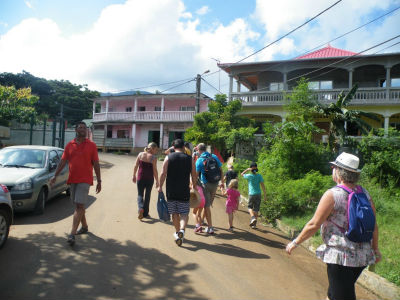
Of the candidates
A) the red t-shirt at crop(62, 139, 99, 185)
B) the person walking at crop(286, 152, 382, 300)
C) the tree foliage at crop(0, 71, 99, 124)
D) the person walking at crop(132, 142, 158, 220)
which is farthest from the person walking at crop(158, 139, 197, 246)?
the tree foliage at crop(0, 71, 99, 124)

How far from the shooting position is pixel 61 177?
7.60 meters

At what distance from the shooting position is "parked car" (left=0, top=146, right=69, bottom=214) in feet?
19.2

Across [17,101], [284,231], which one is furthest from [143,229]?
[17,101]

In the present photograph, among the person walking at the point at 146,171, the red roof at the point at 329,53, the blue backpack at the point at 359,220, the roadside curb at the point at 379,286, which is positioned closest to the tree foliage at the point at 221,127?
the red roof at the point at 329,53

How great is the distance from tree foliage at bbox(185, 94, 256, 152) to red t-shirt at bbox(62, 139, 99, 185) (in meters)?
9.71

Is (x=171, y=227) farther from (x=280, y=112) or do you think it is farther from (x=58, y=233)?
(x=280, y=112)

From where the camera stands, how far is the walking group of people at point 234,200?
8.16 feet

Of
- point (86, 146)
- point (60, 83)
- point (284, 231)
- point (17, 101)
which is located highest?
point (60, 83)

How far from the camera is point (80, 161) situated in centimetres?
480

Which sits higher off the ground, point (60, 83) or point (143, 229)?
point (60, 83)

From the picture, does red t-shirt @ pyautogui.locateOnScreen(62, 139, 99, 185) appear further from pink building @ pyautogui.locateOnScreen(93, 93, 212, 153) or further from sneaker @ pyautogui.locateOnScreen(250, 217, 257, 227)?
pink building @ pyautogui.locateOnScreen(93, 93, 212, 153)

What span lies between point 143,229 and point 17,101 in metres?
14.9

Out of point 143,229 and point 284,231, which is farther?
point 284,231

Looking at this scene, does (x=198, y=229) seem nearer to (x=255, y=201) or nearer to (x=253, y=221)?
(x=253, y=221)
